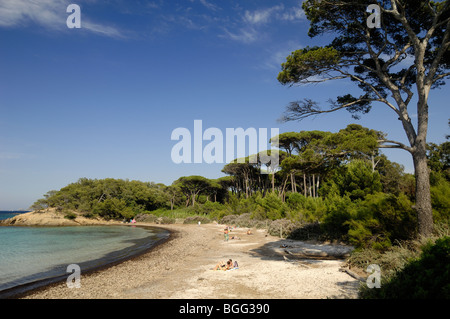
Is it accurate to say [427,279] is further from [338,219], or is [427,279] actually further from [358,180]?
[358,180]

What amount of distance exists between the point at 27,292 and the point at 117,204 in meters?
41.1

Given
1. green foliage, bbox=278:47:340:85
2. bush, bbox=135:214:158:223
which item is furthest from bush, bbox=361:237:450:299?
bush, bbox=135:214:158:223

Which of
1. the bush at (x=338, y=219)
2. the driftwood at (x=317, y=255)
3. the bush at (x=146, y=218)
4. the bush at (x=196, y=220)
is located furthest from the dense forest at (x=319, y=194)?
the bush at (x=146, y=218)

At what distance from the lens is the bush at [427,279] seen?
326 cm

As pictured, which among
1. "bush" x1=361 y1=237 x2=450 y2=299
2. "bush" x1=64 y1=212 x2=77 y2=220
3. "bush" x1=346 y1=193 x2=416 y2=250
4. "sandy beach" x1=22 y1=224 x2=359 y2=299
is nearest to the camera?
"bush" x1=361 y1=237 x2=450 y2=299

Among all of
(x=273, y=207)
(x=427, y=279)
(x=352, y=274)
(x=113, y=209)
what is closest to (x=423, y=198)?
(x=352, y=274)

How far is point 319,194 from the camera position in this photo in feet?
100

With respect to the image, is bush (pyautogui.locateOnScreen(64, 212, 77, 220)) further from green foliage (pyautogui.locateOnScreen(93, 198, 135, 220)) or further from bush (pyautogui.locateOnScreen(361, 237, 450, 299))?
bush (pyautogui.locateOnScreen(361, 237, 450, 299))

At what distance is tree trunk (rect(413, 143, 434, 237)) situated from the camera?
251 inches

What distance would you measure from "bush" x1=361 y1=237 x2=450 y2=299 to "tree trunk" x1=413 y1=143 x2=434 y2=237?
3.07m

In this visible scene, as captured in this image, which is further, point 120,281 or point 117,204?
point 117,204

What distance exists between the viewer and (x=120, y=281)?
328 inches
